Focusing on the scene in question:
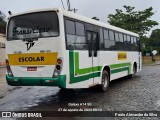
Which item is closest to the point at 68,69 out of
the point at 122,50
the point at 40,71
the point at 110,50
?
the point at 40,71

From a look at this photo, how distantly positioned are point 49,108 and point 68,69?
1.44 m

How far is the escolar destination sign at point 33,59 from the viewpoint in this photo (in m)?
9.12

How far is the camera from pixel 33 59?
31.1 feet

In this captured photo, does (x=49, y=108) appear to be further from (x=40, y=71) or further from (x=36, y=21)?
(x=36, y=21)

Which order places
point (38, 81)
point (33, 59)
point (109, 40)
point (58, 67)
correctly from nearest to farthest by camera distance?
point (58, 67) → point (38, 81) → point (33, 59) → point (109, 40)

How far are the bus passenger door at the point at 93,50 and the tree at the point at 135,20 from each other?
2915cm

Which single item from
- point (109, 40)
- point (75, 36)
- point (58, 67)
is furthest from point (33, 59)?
point (109, 40)

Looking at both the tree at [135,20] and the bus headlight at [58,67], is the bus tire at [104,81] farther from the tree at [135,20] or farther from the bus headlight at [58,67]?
the tree at [135,20]

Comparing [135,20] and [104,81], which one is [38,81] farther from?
[135,20]

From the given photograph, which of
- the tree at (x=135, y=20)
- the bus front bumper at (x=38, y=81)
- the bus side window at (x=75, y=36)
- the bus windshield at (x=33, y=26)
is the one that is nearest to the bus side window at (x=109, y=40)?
the bus side window at (x=75, y=36)

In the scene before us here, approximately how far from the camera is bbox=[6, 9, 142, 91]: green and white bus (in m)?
9.09

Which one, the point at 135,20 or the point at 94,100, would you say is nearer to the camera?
the point at 94,100

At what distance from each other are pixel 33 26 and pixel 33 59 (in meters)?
1.16

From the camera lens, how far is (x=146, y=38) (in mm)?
40344
